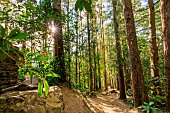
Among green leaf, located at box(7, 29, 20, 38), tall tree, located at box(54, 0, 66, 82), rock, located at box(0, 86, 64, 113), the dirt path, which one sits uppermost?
tall tree, located at box(54, 0, 66, 82)

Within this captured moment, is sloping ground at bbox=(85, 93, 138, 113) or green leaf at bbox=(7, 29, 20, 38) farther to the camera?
sloping ground at bbox=(85, 93, 138, 113)

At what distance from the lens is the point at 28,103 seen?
171 inches

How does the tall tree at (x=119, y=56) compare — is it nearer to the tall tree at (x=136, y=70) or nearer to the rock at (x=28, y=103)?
the tall tree at (x=136, y=70)

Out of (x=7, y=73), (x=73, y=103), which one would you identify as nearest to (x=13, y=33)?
(x=7, y=73)

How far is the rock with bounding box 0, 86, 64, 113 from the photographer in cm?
407

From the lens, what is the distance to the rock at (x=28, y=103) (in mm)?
4070

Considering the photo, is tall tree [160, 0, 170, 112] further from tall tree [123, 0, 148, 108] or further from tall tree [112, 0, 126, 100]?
tall tree [112, 0, 126, 100]

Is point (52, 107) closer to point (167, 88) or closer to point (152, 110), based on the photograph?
point (152, 110)

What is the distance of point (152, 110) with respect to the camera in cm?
644

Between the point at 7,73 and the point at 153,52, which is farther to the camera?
the point at 153,52

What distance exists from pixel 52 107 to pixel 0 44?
14.4 ft

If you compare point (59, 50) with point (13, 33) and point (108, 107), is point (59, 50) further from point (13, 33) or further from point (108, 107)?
point (13, 33)

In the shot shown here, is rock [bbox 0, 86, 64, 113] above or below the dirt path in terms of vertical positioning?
above

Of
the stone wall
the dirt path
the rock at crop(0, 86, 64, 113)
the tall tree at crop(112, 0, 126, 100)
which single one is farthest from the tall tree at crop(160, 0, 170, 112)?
the tall tree at crop(112, 0, 126, 100)
